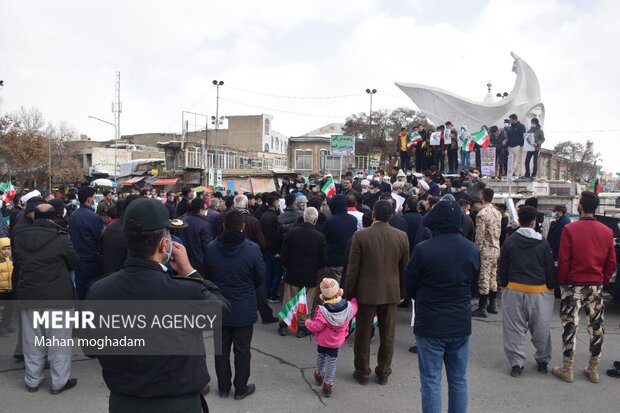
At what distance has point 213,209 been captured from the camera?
9023 mm

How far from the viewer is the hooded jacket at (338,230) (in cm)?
682

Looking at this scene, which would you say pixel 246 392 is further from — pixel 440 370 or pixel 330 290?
pixel 440 370

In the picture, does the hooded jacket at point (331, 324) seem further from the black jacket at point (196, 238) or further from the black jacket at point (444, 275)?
the black jacket at point (196, 238)

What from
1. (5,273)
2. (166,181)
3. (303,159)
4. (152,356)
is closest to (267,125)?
(303,159)

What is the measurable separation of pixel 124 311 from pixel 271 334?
4.68m

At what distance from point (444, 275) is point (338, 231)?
10.2 feet

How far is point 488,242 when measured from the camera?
7480 mm

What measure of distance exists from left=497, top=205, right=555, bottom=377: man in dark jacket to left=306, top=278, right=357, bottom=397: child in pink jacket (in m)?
2.00

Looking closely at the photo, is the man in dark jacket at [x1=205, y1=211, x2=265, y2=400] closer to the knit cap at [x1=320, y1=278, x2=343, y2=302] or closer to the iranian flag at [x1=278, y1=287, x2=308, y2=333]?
the knit cap at [x1=320, y1=278, x2=343, y2=302]

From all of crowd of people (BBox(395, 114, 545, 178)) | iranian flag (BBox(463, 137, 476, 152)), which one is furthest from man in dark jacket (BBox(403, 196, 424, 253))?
iranian flag (BBox(463, 137, 476, 152))

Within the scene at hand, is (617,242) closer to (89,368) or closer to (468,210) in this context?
(468,210)

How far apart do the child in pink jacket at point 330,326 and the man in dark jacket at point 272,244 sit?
326 centimetres

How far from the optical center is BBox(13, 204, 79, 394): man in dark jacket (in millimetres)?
4738

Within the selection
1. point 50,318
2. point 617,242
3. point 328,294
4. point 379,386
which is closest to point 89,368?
point 50,318
